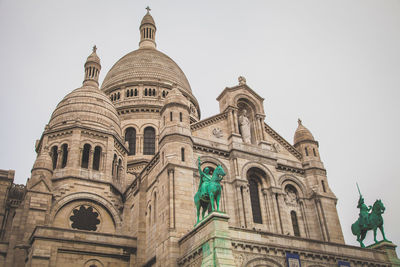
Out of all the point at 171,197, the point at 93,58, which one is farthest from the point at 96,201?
the point at 93,58

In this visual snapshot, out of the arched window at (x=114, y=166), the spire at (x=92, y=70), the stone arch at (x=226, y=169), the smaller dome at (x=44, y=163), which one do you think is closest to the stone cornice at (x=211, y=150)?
the stone arch at (x=226, y=169)

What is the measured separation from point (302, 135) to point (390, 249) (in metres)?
11.9

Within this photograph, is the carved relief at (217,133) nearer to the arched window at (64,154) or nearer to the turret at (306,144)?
the turret at (306,144)

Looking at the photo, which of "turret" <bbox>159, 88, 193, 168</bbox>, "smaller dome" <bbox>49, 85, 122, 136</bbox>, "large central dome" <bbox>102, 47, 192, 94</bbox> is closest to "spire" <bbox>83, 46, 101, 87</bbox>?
"smaller dome" <bbox>49, 85, 122, 136</bbox>

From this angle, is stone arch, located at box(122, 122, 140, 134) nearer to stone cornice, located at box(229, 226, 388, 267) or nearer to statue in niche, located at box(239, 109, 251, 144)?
statue in niche, located at box(239, 109, 251, 144)

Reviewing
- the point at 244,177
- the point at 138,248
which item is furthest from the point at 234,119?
the point at 138,248

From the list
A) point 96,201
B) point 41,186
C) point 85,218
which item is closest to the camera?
point 41,186

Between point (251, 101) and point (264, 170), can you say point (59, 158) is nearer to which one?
point (251, 101)

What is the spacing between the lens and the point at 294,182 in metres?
33.5

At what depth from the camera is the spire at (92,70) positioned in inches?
1788

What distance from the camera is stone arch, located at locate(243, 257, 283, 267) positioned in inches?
873

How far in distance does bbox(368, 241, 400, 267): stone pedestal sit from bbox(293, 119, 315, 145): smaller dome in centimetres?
1092

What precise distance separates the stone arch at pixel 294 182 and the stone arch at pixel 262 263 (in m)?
10.4

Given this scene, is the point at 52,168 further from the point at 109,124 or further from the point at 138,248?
the point at 138,248
